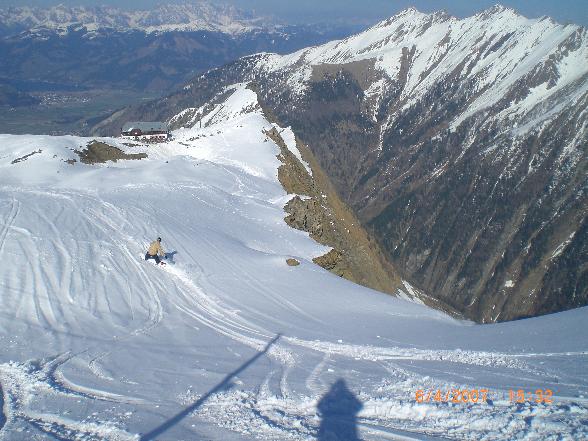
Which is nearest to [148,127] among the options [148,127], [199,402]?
[148,127]

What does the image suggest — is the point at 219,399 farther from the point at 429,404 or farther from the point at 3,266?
the point at 3,266

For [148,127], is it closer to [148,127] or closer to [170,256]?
[148,127]

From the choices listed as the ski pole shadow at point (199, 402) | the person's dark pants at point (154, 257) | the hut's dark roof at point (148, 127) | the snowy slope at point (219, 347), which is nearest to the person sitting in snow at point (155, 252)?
the person's dark pants at point (154, 257)

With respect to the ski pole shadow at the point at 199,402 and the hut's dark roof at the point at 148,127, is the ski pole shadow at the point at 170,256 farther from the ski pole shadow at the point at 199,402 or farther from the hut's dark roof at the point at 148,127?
→ the hut's dark roof at the point at 148,127

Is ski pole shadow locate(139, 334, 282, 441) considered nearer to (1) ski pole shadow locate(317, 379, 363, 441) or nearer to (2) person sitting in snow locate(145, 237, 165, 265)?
(1) ski pole shadow locate(317, 379, 363, 441)
